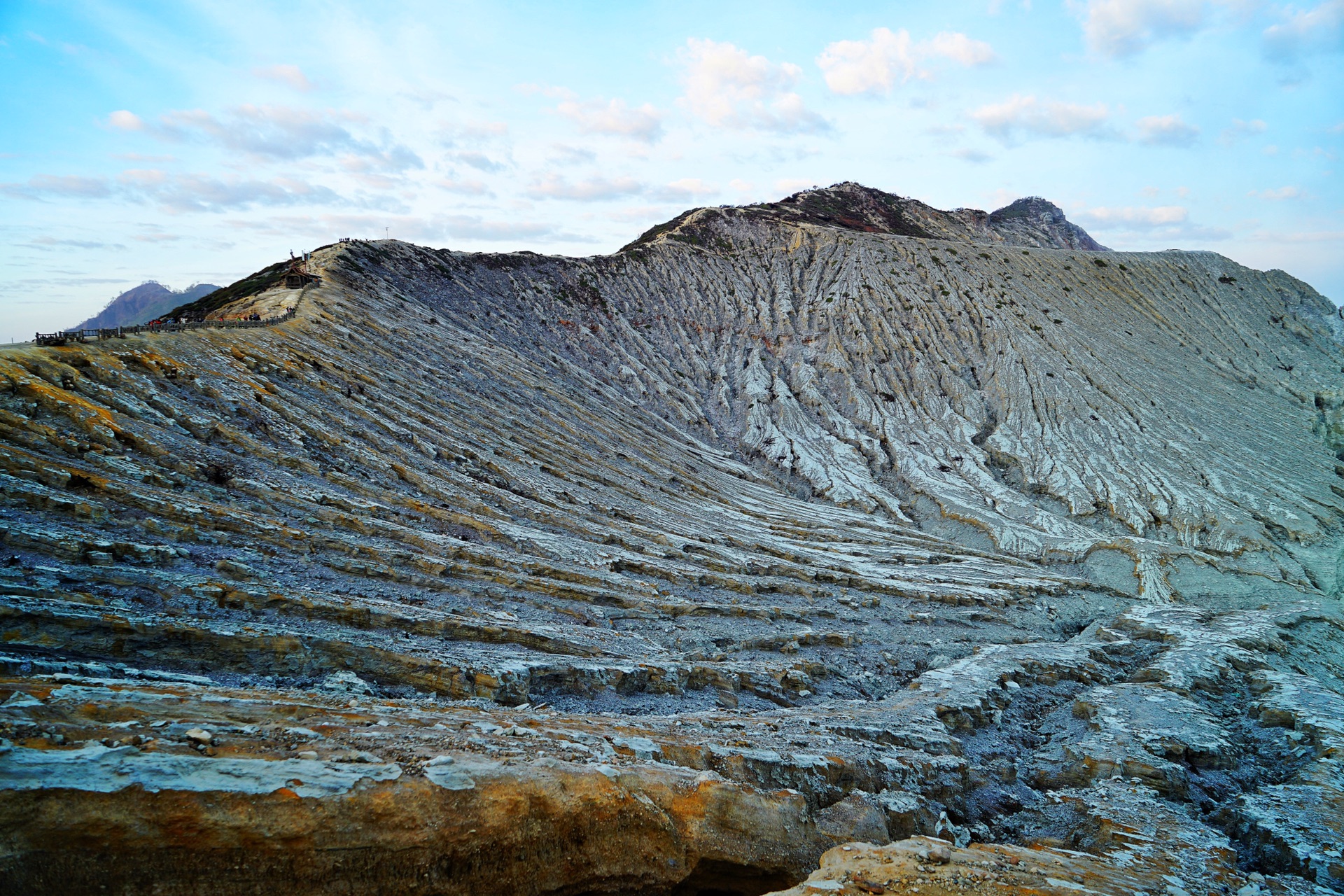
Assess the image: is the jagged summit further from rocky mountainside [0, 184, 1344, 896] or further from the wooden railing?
the wooden railing

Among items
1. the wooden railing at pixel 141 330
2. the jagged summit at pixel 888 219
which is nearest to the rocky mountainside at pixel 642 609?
the wooden railing at pixel 141 330

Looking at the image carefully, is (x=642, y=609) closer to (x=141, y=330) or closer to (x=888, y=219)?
(x=141, y=330)

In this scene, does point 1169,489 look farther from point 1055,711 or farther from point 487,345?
point 487,345

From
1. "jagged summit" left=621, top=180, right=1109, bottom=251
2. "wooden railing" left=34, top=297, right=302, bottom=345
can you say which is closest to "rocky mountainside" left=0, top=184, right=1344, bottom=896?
"wooden railing" left=34, top=297, right=302, bottom=345

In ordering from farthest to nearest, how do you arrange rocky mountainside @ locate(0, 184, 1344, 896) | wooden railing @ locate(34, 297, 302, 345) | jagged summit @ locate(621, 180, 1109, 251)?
1. jagged summit @ locate(621, 180, 1109, 251)
2. wooden railing @ locate(34, 297, 302, 345)
3. rocky mountainside @ locate(0, 184, 1344, 896)

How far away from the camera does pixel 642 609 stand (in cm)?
1825

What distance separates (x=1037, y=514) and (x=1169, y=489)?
743 centimetres

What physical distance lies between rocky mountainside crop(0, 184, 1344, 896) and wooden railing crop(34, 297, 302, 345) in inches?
23.4

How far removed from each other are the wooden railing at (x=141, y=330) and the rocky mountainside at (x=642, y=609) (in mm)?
594

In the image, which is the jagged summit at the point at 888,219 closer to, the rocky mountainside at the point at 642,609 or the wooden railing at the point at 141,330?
the rocky mountainside at the point at 642,609

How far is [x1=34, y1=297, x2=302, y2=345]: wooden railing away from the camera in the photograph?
55.2 feet

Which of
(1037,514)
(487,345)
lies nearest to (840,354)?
(1037,514)

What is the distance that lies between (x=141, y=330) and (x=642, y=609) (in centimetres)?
1832

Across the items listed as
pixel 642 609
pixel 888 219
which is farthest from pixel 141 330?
pixel 888 219
